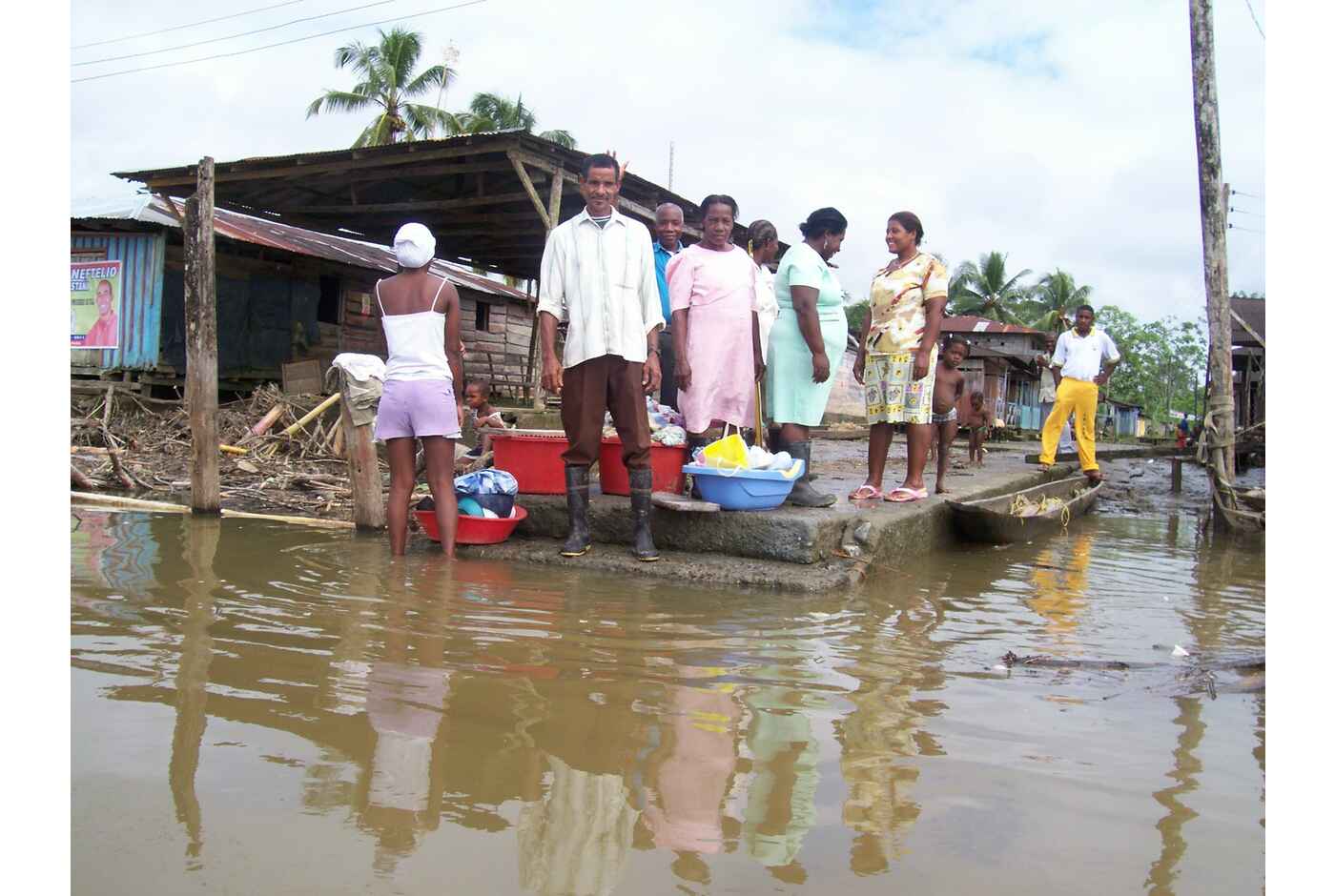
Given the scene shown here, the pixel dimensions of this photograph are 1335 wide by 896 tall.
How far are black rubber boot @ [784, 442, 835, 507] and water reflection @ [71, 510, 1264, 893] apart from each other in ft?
2.59

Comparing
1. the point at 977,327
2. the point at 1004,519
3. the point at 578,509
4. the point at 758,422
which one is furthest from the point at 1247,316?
the point at 977,327

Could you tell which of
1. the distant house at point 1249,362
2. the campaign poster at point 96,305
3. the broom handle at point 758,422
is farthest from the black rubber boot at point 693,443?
the distant house at point 1249,362

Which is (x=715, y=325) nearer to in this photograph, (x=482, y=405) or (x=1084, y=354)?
(x=482, y=405)

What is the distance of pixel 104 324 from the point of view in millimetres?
14438

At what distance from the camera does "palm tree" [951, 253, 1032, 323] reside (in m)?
43.4

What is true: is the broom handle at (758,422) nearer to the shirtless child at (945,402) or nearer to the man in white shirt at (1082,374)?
the shirtless child at (945,402)

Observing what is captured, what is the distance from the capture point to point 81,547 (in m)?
4.66

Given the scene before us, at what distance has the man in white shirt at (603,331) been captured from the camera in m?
4.48

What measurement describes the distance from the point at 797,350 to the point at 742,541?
1261 millimetres

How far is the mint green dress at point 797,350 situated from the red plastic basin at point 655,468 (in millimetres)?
630

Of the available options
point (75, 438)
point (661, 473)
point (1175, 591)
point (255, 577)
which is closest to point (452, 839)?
point (255, 577)

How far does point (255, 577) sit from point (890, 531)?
310 cm

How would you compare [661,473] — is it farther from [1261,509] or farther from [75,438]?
[75,438]

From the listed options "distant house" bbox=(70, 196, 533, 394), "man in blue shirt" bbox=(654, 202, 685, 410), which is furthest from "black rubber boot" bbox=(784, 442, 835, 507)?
"distant house" bbox=(70, 196, 533, 394)
